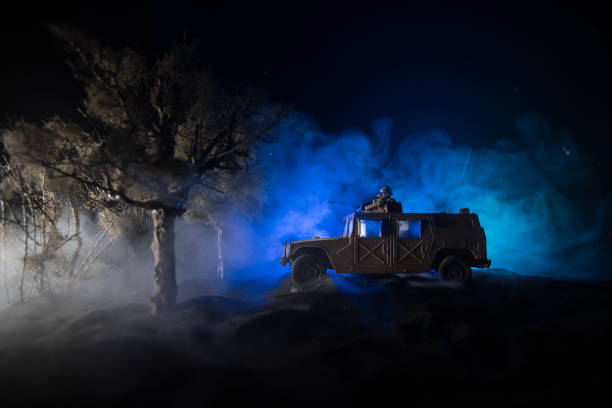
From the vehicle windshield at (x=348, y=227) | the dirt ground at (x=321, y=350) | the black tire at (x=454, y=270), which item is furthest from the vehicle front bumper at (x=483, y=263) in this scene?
the vehicle windshield at (x=348, y=227)

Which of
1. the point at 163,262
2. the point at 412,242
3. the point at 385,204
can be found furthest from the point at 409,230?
the point at 163,262

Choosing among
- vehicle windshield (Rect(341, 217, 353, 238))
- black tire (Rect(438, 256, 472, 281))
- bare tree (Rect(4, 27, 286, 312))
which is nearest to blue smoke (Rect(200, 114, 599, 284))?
vehicle windshield (Rect(341, 217, 353, 238))

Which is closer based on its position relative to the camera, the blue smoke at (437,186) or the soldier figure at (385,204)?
the soldier figure at (385,204)

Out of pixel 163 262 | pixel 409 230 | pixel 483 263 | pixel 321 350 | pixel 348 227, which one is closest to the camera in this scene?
pixel 321 350

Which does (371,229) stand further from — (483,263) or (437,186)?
(437,186)

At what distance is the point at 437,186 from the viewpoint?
16.3 metres

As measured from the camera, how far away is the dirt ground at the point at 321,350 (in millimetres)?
3545

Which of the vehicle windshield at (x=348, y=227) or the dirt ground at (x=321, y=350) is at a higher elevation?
the vehicle windshield at (x=348, y=227)

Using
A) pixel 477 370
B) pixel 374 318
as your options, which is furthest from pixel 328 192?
pixel 477 370

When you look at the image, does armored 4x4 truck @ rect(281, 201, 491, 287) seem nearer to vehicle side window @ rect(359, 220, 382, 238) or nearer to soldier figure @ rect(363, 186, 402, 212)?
vehicle side window @ rect(359, 220, 382, 238)

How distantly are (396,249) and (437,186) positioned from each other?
33.4 feet

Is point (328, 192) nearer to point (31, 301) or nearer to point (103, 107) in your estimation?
point (103, 107)

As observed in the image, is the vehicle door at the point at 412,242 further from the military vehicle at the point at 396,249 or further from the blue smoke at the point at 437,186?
the blue smoke at the point at 437,186

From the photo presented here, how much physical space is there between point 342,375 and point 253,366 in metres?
1.32
